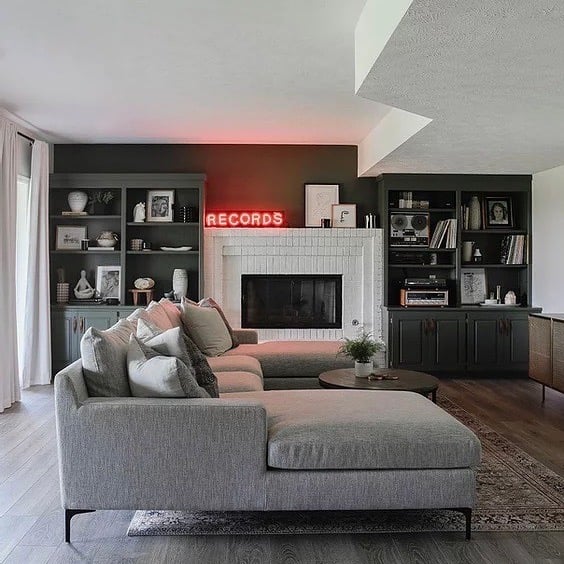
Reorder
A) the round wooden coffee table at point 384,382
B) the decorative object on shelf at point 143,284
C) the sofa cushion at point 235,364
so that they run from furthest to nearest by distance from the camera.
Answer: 1. the decorative object on shelf at point 143,284
2. the sofa cushion at point 235,364
3. the round wooden coffee table at point 384,382

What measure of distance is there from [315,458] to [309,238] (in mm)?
4724

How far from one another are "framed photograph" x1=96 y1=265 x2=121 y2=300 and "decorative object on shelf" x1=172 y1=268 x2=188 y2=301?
0.68m

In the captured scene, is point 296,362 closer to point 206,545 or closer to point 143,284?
point 143,284

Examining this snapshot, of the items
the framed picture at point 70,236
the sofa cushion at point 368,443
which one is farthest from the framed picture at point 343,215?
the sofa cushion at point 368,443

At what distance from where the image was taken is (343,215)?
24.9ft

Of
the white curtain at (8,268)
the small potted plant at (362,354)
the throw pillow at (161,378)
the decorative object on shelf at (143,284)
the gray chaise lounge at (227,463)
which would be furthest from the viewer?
the decorative object on shelf at (143,284)

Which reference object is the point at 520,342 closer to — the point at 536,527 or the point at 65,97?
the point at 536,527

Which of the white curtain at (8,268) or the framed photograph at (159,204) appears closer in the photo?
the white curtain at (8,268)

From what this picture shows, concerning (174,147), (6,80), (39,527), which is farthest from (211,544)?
(174,147)

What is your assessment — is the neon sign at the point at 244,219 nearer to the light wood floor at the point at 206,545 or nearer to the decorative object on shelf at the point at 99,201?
the decorative object on shelf at the point at 99,201

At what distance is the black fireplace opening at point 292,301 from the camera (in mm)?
7570

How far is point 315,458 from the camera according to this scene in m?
2.92

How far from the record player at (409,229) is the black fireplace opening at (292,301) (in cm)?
79

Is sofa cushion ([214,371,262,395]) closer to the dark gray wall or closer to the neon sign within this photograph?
the neon sign
